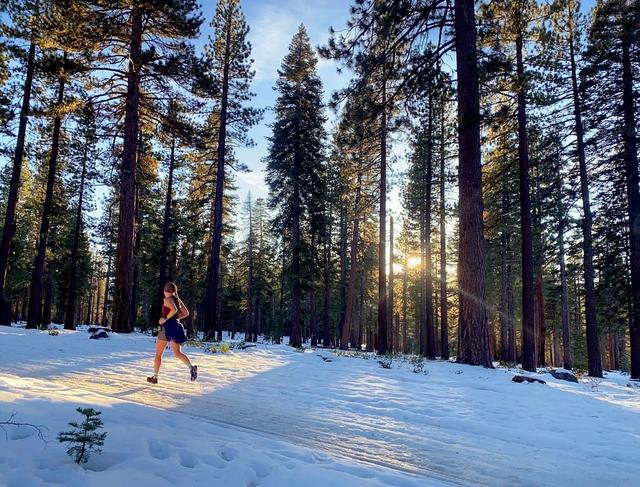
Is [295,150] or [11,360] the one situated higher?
[295,150]

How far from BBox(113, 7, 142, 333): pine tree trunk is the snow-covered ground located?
6090 mm

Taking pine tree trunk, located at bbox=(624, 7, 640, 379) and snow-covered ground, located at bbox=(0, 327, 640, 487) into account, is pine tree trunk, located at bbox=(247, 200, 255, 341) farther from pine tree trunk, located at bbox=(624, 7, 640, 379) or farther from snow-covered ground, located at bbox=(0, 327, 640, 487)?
snow-covered ground, located at bbox=(0, 327, 640, 487)

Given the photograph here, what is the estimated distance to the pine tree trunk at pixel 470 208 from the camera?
A: 10.7m

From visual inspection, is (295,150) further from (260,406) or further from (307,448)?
(307,448)

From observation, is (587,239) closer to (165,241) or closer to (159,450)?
(159,450)

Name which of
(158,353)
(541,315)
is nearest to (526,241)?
(541,315)

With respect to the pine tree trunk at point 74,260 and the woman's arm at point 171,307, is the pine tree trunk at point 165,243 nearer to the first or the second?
the pine tree trunk at point 74,260

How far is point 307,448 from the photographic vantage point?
4.07 meters

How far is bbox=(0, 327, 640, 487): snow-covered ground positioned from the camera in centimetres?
317

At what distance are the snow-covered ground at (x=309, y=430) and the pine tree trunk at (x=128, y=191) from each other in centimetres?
609

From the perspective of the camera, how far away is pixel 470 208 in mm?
10852

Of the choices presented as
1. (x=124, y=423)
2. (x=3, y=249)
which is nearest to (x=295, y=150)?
(x=3, y=249)

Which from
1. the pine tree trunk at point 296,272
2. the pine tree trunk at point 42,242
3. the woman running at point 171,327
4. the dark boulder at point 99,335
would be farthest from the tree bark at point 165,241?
the woman running at point 171,327

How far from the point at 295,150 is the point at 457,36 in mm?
13333
